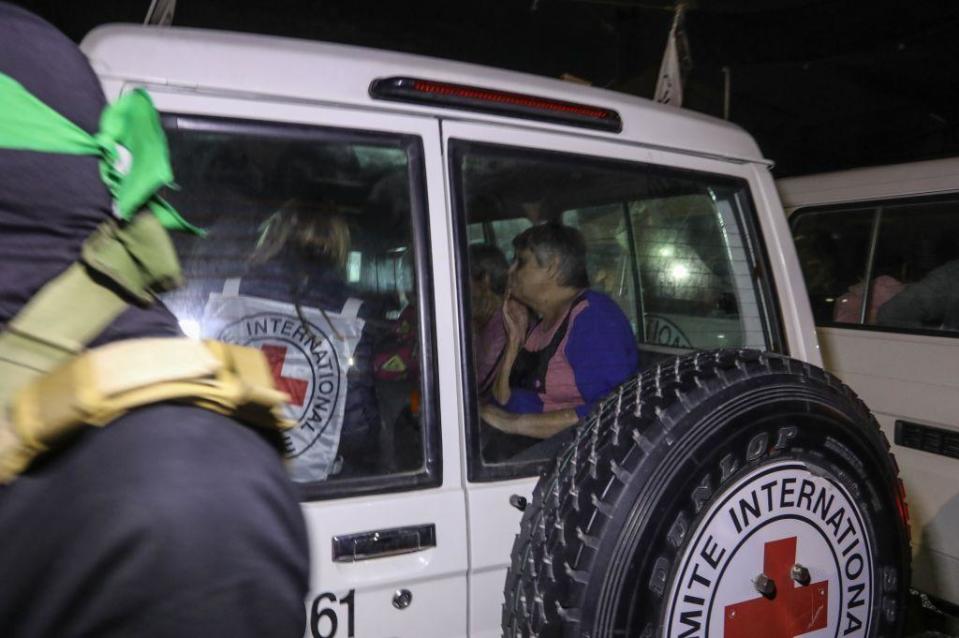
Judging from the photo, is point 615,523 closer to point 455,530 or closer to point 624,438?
point 624,438

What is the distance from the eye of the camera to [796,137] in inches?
468

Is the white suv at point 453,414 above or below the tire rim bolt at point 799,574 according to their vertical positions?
above

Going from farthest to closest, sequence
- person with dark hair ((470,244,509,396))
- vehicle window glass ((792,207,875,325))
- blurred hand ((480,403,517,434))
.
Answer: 1. vehicle window glass ((792,207,875,325))
2. person with dark hair ((470,244,509,396))
3. blurred hand ((480,403,517,434))

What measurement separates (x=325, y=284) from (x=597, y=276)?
1050 mm

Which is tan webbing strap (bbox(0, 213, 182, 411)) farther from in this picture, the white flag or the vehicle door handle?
the white flag

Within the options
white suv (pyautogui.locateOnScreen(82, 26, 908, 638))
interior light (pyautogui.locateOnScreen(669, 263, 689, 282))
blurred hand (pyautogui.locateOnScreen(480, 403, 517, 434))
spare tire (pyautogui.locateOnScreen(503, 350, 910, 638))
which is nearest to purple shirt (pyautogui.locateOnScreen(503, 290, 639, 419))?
blurred hand (pyautogui.locateOnScreen(480, 403, 517, 434))

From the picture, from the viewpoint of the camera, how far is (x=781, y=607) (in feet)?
6.13

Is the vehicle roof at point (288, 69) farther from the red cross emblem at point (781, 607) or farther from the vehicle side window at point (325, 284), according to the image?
the red cross emblem at point (781, 607)

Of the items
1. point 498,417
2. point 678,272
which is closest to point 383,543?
point 498,417

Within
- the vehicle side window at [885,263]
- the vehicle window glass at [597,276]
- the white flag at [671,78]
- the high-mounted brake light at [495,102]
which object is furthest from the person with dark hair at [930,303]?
the high-mounted brake light at [495,102]

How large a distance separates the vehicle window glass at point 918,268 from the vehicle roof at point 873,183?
0.08 m

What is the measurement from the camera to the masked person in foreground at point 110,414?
756 millimetres

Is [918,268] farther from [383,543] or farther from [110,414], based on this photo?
[110,414]

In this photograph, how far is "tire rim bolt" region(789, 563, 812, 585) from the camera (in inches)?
73.5
